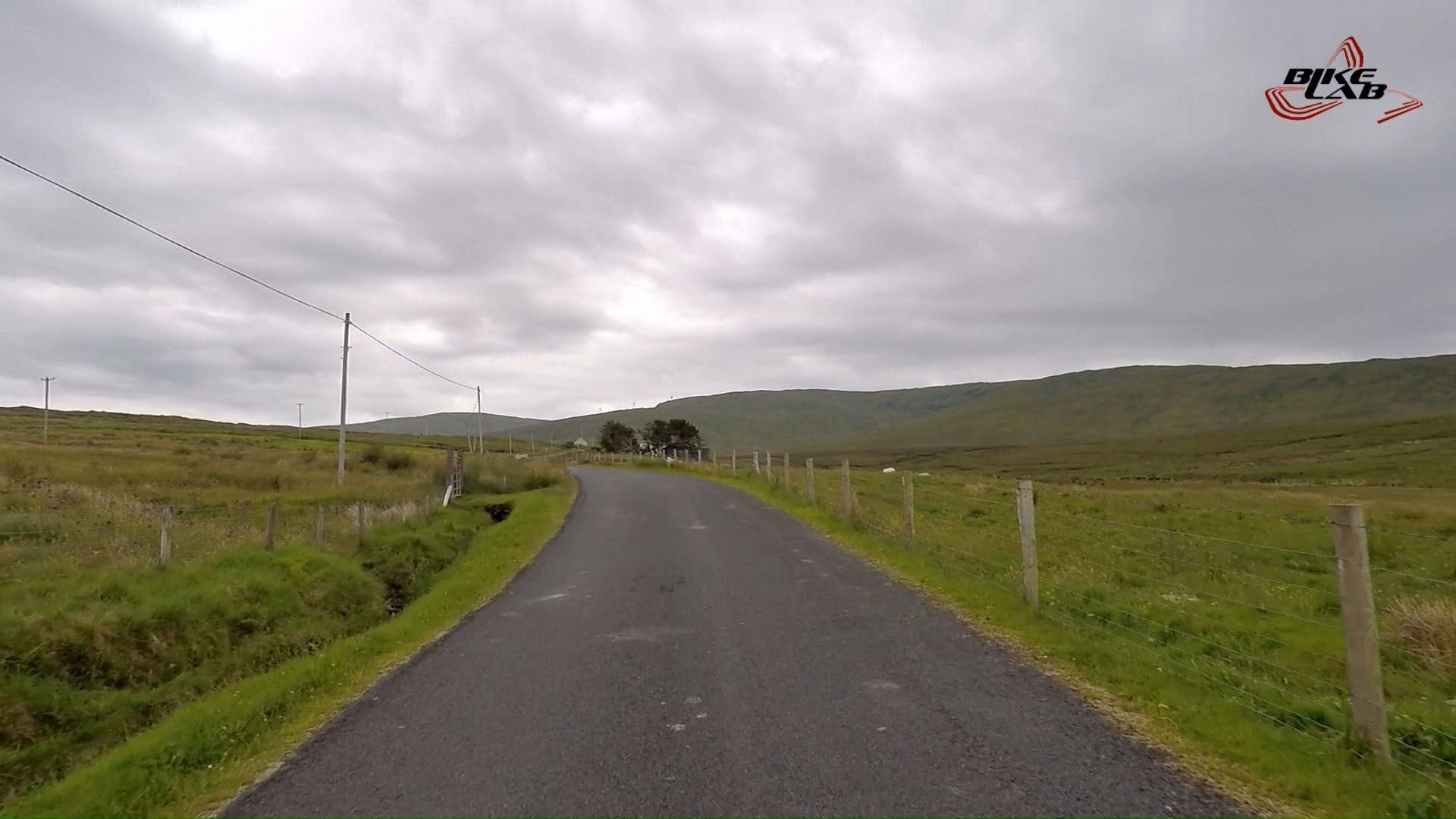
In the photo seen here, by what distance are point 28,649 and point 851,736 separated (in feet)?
27.2

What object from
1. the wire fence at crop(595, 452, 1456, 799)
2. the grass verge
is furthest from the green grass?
the grass verge

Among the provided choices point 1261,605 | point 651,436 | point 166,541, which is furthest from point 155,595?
point 651,436

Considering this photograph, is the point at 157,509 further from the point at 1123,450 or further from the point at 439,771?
the point at 1123,450

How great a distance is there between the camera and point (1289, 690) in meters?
6.52

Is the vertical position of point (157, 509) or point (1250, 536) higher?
point (157, 509)

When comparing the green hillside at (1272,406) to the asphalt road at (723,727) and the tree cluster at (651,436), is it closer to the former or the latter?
the tree cluster at (651,436)

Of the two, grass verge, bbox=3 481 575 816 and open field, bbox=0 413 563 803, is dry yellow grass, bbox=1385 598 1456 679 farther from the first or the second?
open field, bbox=0 413 563 803

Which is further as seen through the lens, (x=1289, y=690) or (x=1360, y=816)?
(x=1289, y=690)

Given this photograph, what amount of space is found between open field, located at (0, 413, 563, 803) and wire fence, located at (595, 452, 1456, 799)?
8.63 meters

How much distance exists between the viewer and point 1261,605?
1043cm

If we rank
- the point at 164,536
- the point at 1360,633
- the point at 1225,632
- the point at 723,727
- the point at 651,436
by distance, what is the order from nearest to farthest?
the point at 1360,633
the point at 723,727
the point at 1225,632
the point at 164,536
the point at 651,436

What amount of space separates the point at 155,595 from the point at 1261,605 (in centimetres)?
1399

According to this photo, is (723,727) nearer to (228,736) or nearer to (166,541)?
(228,736)

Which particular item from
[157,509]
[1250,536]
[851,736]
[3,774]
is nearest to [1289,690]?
[851,736]
